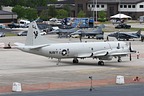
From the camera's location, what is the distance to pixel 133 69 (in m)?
58.3

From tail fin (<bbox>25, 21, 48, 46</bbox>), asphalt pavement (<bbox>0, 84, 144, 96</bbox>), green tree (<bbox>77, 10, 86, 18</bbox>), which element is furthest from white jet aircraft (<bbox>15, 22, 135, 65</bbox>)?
green tree (<bbox>77, 10, 86, 18</bbox>)

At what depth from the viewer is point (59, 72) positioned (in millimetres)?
55125

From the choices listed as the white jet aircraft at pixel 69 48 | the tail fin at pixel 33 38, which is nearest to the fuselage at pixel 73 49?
the white jet aircraft at pixel 69 48

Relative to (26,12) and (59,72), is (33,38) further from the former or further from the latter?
(26,12)

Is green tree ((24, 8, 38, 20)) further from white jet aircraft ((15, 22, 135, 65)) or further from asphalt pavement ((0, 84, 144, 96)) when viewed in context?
asphalt pavement ((0, 84, 144, 96))

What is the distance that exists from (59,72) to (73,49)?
23.0 feet

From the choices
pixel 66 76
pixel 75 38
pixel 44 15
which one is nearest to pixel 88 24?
pixel 75 38

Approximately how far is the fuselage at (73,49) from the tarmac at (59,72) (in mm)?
1305

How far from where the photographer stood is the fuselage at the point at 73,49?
5959 centimetres

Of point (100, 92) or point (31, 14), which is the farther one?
point (31, 14)

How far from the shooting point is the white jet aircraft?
59.4 meters

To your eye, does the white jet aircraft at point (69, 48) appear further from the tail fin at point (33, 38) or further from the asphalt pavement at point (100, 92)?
the asphalt pavement at point (100, 92)

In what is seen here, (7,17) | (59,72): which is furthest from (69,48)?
(7,17)

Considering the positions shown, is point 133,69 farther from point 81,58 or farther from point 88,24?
point 88,24
